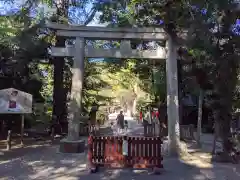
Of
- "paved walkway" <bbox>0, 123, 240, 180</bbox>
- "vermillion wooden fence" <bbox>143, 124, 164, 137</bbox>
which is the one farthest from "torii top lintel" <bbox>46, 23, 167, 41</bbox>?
"vermillion wooden fence" <bbox>143, 124, 164, 137</bbox>

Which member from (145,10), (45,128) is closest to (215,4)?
(145,10)

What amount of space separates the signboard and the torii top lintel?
10.1ft

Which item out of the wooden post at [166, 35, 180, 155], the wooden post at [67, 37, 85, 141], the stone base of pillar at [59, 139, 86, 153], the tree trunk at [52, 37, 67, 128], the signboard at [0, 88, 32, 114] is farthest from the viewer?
the tree trunk at [52, 37, 67, 128]

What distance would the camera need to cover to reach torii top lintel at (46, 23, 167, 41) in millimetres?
11883

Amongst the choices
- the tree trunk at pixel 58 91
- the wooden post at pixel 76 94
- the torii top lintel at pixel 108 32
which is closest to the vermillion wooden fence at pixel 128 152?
the wooden post at pixel 76 94

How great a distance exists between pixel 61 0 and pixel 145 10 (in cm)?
630

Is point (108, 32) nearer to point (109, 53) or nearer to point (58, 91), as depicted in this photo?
point (109, 53)

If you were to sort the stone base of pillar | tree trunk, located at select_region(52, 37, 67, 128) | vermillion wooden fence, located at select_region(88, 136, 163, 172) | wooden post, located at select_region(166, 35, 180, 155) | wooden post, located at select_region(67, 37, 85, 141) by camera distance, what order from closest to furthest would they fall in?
vermillion wooden fence, located at select_region(88, 136, 163, 172)
wooden post, located at select_region(166, 35, 180, 155)
the stone base of pillar
wooden post, located at select_region(67, 37, 85, 141)
tree trunk, located at select_region(52, 37, 67, 128)

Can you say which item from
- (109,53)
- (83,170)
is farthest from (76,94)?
(83,170)

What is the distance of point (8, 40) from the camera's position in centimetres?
1534

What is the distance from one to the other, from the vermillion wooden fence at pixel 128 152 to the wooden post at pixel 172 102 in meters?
2.76

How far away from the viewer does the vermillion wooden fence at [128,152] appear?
8512 millimetres

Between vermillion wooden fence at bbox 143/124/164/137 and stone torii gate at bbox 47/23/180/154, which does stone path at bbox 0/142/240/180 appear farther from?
vermillion wooden fence at bbox 143/124/164/137

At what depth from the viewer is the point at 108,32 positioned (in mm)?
11984
